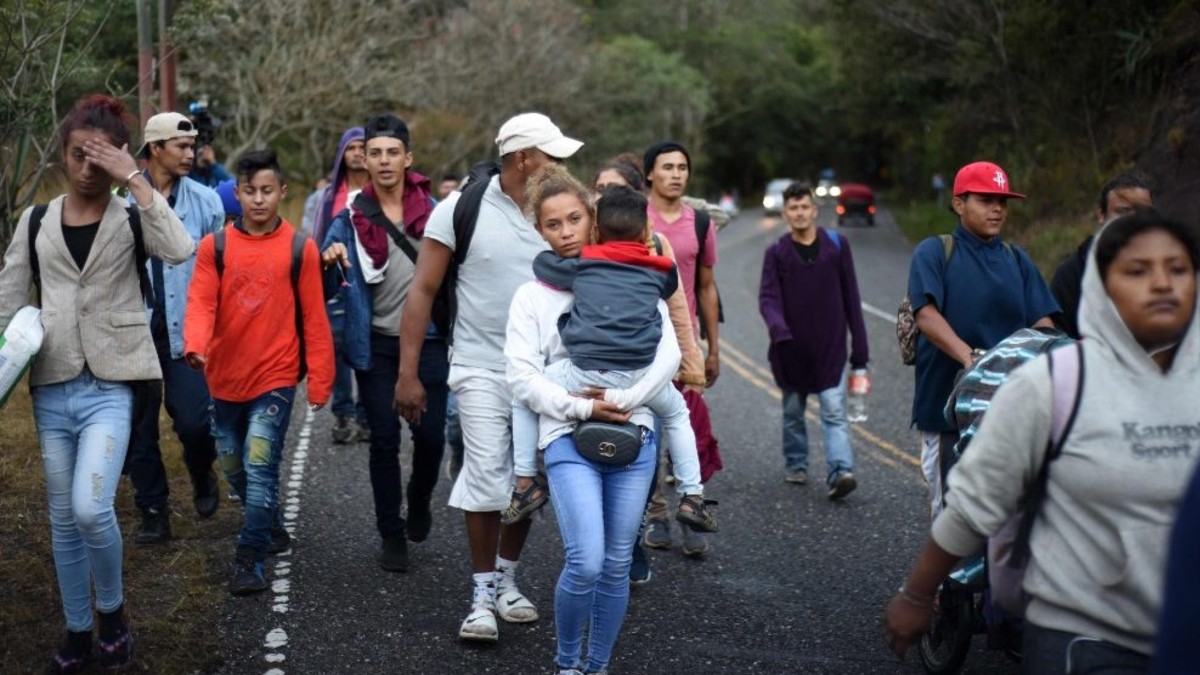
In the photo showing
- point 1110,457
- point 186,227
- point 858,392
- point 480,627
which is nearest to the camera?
point 1110,457

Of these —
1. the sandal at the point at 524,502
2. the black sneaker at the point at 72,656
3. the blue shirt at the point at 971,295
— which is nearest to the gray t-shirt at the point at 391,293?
the sandal at the point at 524,502

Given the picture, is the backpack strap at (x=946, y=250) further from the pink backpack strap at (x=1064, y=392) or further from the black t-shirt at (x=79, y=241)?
the black t-shirt at (x=79, y=241)

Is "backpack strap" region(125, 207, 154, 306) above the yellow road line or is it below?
above

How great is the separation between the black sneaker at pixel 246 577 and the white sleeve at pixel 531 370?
1935mm

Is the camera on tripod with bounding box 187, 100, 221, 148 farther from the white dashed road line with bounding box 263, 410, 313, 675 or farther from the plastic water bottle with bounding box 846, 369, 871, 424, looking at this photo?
the plastic water bottle with bounding box 846, 369, 871, 424

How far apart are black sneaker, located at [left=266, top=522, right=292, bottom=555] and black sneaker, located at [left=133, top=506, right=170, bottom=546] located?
0.54 metres

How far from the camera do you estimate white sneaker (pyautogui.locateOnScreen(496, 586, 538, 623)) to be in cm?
624

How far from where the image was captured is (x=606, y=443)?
5.04 m

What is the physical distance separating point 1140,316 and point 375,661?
137 inches

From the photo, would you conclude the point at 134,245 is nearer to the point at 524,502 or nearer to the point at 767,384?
the point at 524,502

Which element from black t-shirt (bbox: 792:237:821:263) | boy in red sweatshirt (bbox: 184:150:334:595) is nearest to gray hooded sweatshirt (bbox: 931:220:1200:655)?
boy in red sweatshirt (bbox: 184:150:334:595)

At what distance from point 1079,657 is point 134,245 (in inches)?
152

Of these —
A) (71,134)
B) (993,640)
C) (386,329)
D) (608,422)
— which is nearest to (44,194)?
(386,329)

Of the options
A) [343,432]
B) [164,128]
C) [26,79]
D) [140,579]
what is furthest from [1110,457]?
[343,432]
